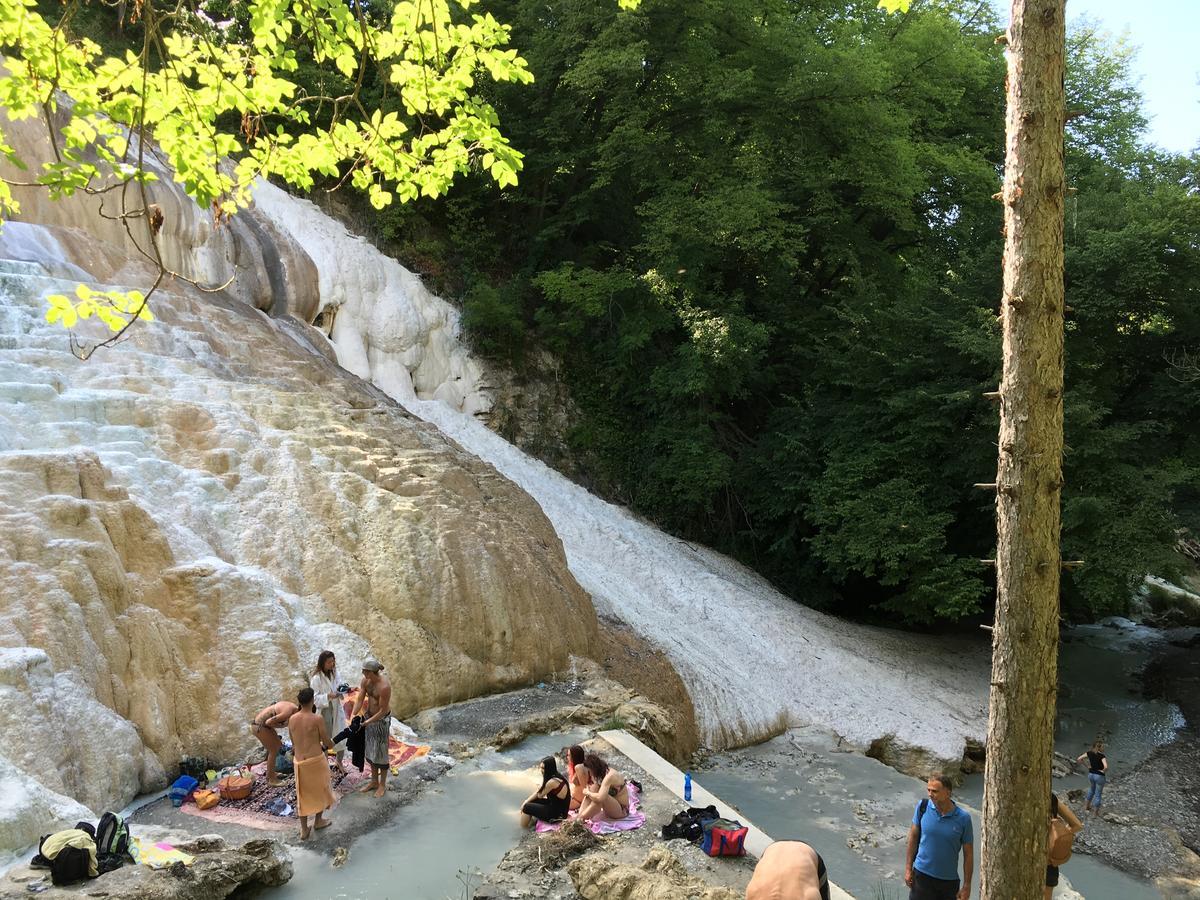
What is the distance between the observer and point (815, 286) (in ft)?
67.5

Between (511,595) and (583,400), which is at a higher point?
(583,400)

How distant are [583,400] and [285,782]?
1331 cm

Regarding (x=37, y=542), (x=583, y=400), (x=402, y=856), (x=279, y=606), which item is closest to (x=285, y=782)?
(x=402, y=856)

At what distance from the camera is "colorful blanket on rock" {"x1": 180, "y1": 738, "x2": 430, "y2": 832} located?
6184 millimetres

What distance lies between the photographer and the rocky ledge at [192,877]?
4352 millimetres

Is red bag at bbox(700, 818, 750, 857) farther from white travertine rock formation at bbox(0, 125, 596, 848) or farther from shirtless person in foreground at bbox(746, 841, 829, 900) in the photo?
white travertine rock formation at bbox(0, 125, 596, 848)

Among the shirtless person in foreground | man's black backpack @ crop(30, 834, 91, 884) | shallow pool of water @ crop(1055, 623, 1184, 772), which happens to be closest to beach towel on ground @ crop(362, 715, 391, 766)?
man's black backpack @ crop(30, 834, 91, 884)

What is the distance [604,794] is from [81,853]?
10.9 feet

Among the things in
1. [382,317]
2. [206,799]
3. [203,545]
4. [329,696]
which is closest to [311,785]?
[206,799]

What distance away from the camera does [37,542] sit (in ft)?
21.9

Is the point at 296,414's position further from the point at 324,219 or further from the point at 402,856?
the point at 324,219

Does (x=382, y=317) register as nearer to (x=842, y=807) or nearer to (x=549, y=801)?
(x=842, y=807)

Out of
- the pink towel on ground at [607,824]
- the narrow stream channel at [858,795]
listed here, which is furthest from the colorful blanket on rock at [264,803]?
the narrow stream channel at [858,795]

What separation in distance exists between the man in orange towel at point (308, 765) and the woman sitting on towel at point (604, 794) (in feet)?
6.08
